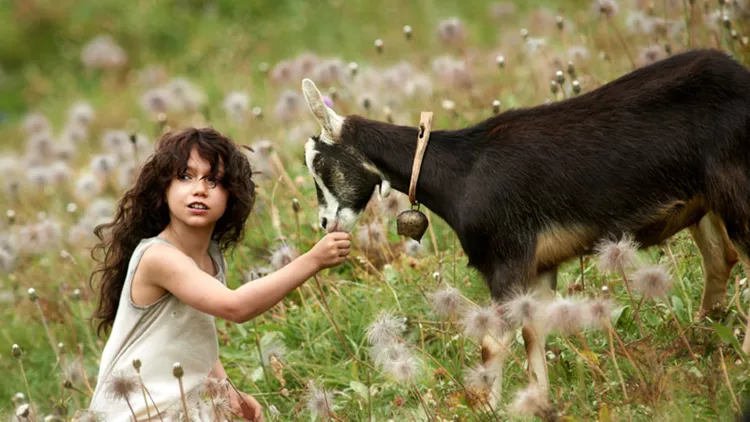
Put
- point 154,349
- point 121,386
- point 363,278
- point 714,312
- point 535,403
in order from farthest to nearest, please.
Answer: point 363,278 < point 714,312 < point 154,349 < point 121,386 < point 535,403

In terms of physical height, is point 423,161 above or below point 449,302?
above

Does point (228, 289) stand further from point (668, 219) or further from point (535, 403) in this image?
point (668, 219)

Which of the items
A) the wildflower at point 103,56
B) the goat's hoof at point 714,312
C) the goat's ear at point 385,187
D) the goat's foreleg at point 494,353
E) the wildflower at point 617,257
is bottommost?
the goat's hoof at point 714,312

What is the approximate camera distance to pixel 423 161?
4340 mm

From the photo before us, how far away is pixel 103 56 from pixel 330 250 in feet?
32.5

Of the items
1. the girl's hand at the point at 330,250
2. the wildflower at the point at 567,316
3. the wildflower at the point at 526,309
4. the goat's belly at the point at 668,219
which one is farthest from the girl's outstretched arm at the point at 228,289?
the goat's belly at the point at 668,219

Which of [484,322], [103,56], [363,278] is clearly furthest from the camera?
[103,56]

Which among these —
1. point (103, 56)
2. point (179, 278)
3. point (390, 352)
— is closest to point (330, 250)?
point (390, 352)

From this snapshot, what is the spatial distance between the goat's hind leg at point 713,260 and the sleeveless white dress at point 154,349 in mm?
2146

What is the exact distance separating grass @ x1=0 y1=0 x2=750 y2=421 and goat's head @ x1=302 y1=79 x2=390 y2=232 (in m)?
0.63

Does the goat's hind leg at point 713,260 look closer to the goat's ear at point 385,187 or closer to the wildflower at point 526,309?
the wildflower at point 526,309

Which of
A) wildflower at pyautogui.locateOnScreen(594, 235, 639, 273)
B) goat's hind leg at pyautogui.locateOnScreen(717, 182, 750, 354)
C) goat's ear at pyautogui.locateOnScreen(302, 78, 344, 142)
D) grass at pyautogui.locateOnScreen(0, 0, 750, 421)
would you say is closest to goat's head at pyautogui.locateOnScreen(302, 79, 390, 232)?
goat's ear at pyautogui.locateOnScreen(302, 78, 344, 142)

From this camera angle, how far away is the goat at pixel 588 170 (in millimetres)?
4051

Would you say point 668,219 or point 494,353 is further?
point 494,353
